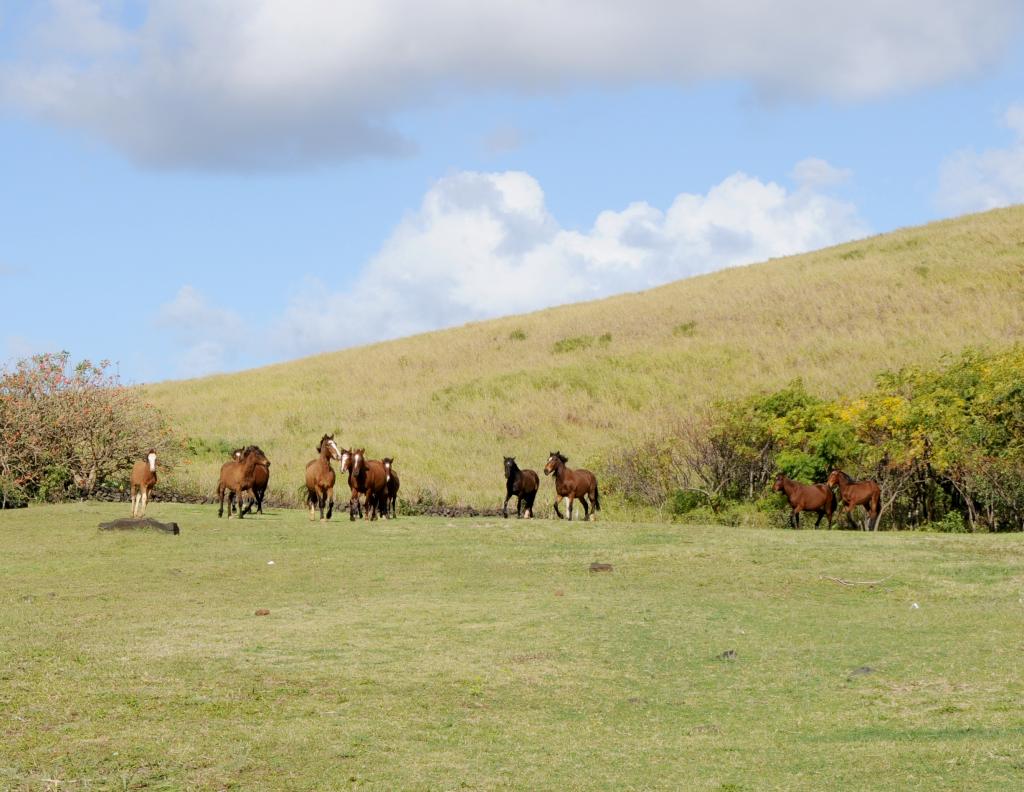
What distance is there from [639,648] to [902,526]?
16.2 m

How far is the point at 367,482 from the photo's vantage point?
26.3 m

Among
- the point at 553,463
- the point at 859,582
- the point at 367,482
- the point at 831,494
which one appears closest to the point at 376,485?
the point at 367,482

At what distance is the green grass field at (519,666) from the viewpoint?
8.25 meters

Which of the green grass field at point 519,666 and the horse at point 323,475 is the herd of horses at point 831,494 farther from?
the horse at point 323,475

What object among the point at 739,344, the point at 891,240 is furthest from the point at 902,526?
the point at 891,240

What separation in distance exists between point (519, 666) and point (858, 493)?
14.9 meters

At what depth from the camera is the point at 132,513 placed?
25297 mm

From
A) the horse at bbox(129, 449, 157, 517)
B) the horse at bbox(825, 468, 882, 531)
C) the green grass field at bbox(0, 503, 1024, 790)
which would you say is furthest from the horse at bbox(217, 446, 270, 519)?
the horse at bbox(825, 468, 882, 531)

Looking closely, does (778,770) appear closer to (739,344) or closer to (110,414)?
(110,414)

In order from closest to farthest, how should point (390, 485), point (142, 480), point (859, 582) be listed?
point (859, 582) < point (142, 480) < point (390, 485)

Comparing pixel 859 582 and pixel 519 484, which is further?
pixel 519 484

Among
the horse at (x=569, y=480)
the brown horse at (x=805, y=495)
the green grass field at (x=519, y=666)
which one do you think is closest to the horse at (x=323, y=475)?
the horse at (x=569, y=480)

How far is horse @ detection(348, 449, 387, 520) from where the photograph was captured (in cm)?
2586

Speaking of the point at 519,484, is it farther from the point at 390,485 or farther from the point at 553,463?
the point at 390,485
